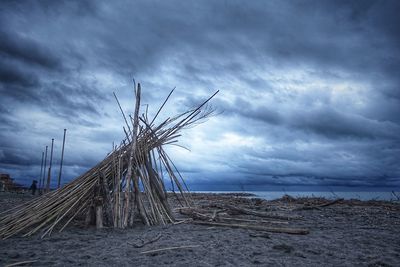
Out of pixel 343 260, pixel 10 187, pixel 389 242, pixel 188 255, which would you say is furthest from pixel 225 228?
pixel 10 187

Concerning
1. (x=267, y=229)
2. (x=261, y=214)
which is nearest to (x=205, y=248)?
(x=267, y=229)

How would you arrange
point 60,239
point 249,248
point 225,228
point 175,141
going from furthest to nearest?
point 175,141
point 225,228
point 60,239
point 249,248

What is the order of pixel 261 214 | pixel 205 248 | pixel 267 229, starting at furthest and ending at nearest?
pixel 261 214, pixel 267 229, pixel 205 248

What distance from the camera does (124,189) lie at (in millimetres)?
5039

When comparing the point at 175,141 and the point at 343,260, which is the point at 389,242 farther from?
the point at 175,141

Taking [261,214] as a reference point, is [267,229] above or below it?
below

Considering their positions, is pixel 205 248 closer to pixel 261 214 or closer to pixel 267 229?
pixel 267 229

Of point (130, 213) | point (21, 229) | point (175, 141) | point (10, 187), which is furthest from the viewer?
point (10, 187)

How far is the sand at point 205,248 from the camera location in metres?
3.02

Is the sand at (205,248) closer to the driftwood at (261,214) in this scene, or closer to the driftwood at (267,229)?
the driftwood at (267,229)

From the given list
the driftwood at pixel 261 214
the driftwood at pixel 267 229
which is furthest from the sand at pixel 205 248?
the driftwood at pixel 261 214

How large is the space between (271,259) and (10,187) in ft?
118

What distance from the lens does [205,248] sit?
3.50 metres

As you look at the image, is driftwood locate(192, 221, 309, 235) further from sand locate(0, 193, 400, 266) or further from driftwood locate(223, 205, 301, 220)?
driftwood locate(223, 205, 301, 220)
